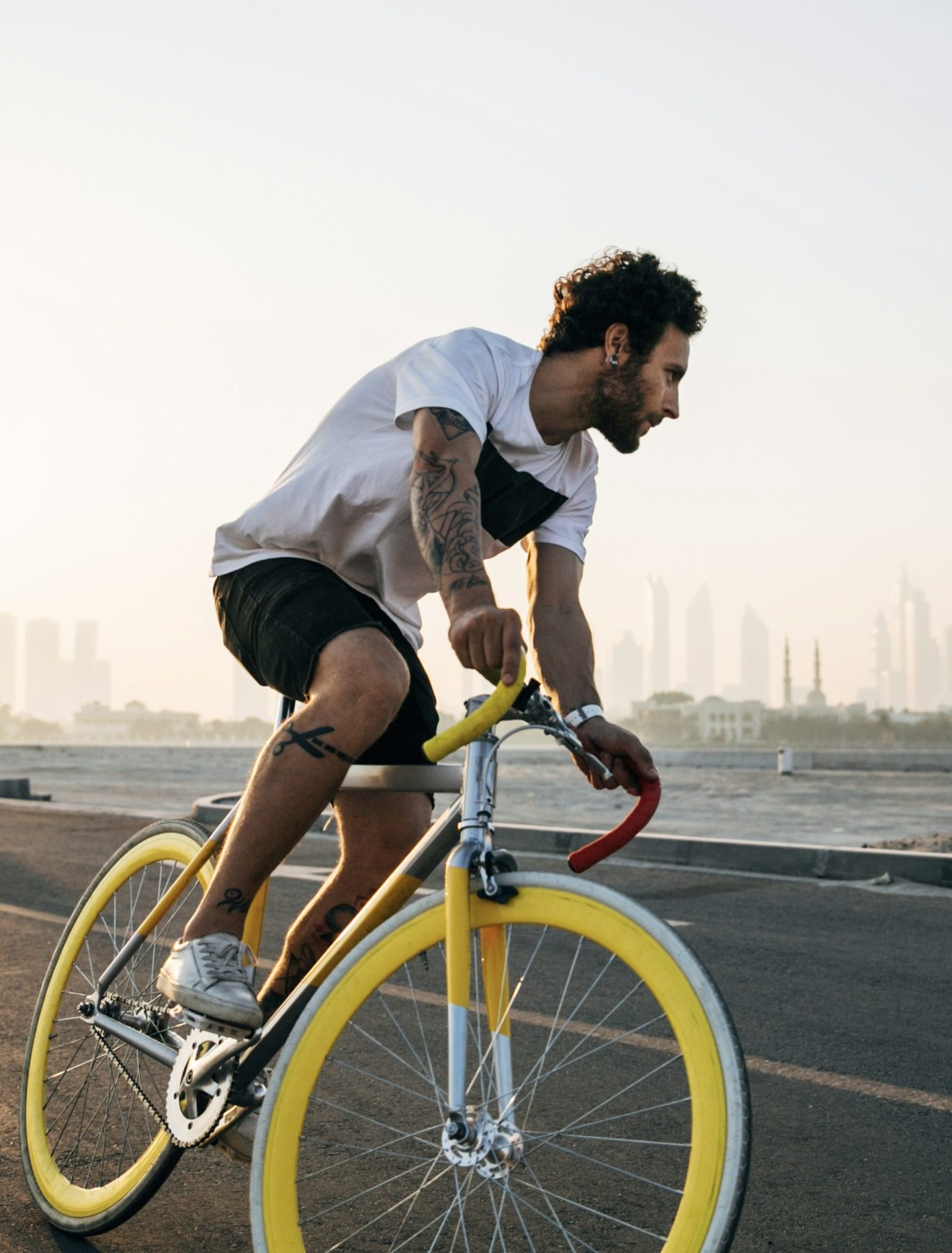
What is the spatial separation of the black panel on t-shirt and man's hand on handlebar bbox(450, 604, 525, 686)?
639mm

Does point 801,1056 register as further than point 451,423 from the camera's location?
Yes

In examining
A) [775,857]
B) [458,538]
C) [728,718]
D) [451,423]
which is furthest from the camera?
[728,718]

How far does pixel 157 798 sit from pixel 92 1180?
1781cm

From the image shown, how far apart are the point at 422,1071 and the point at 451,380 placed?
50.3 inches

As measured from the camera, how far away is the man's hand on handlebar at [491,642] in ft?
5.90

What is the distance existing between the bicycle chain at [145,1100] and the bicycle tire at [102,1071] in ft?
0.04

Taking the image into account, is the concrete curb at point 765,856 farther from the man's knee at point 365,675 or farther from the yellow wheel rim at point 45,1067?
the man's knee at point 365,675

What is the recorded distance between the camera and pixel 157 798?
65.2 feet

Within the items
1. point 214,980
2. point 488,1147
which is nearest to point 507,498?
point 214,980

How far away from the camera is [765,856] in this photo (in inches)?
342

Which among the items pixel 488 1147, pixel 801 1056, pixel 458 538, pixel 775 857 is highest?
pixel 458 538

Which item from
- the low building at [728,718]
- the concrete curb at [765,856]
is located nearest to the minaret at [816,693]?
the low building at [728,718]

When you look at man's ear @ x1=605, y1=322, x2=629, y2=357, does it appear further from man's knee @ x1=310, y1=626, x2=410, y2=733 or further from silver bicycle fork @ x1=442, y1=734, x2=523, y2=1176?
silver bicycle fork @ x1=442, y1=734, x2=523, y2=1176

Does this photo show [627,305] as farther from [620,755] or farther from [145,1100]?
[145,1100]
